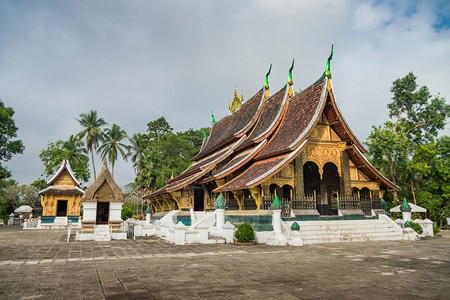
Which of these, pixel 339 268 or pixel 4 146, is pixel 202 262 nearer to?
pixel 339 268

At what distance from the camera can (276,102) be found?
17750mm

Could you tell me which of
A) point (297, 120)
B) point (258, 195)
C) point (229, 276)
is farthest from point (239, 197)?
point (229, 276)

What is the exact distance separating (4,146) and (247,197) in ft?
99.5

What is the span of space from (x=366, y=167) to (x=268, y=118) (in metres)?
5.67

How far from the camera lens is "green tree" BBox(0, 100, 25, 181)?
31828mm

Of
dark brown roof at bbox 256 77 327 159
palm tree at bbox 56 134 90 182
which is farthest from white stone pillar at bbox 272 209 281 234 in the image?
palm tree at bbox 56 134 90 182

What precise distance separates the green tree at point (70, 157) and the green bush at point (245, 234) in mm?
34395

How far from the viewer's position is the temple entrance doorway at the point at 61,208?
1193 inches

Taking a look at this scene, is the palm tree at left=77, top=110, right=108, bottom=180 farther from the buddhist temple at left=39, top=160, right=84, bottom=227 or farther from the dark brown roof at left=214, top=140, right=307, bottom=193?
the dark brown roof at left=214, top=140, right=307, bottom=193

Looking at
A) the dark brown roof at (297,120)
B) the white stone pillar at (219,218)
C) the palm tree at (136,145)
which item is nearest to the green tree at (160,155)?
the palm tree at (136,145)

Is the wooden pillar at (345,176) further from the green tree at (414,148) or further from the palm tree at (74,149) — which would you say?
the palm tree at (74,149)

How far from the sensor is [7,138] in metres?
32.8

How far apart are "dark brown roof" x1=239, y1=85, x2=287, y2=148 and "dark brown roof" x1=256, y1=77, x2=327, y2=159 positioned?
374 millimetres

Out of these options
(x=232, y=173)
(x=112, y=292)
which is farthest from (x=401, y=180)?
(x=112, y=292)
